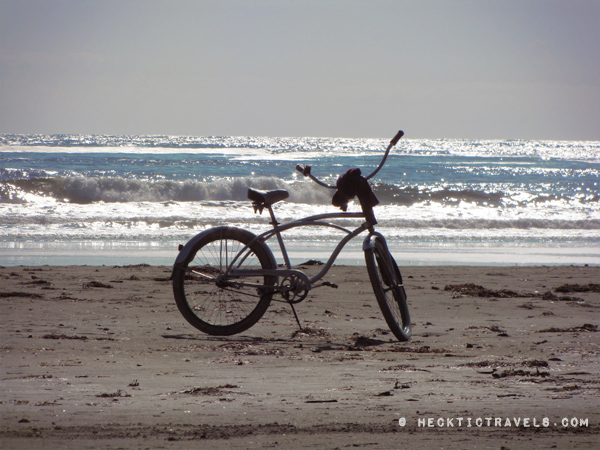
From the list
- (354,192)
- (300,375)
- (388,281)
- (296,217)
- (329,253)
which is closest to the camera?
(300,375)

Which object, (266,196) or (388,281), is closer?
(266,196)

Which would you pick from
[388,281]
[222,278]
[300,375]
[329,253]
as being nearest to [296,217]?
[329,253]

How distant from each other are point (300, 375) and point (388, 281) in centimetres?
158

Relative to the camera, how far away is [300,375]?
2951 mm

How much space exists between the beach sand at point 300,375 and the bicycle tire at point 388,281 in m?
0.16

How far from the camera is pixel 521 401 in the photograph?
7.97 feet

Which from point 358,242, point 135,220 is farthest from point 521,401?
point 135,220

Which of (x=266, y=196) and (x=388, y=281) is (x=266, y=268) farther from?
(x=388, y=281)

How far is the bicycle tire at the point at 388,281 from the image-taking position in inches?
161

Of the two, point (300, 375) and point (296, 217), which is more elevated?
point (296, 217)

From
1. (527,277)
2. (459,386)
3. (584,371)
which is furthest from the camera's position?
(527,277)

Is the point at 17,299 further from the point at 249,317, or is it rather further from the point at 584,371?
the point at 584,371

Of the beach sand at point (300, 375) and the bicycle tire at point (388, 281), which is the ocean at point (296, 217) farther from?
the bicycle tire at point (388, 281)

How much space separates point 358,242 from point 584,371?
8.24 metres
